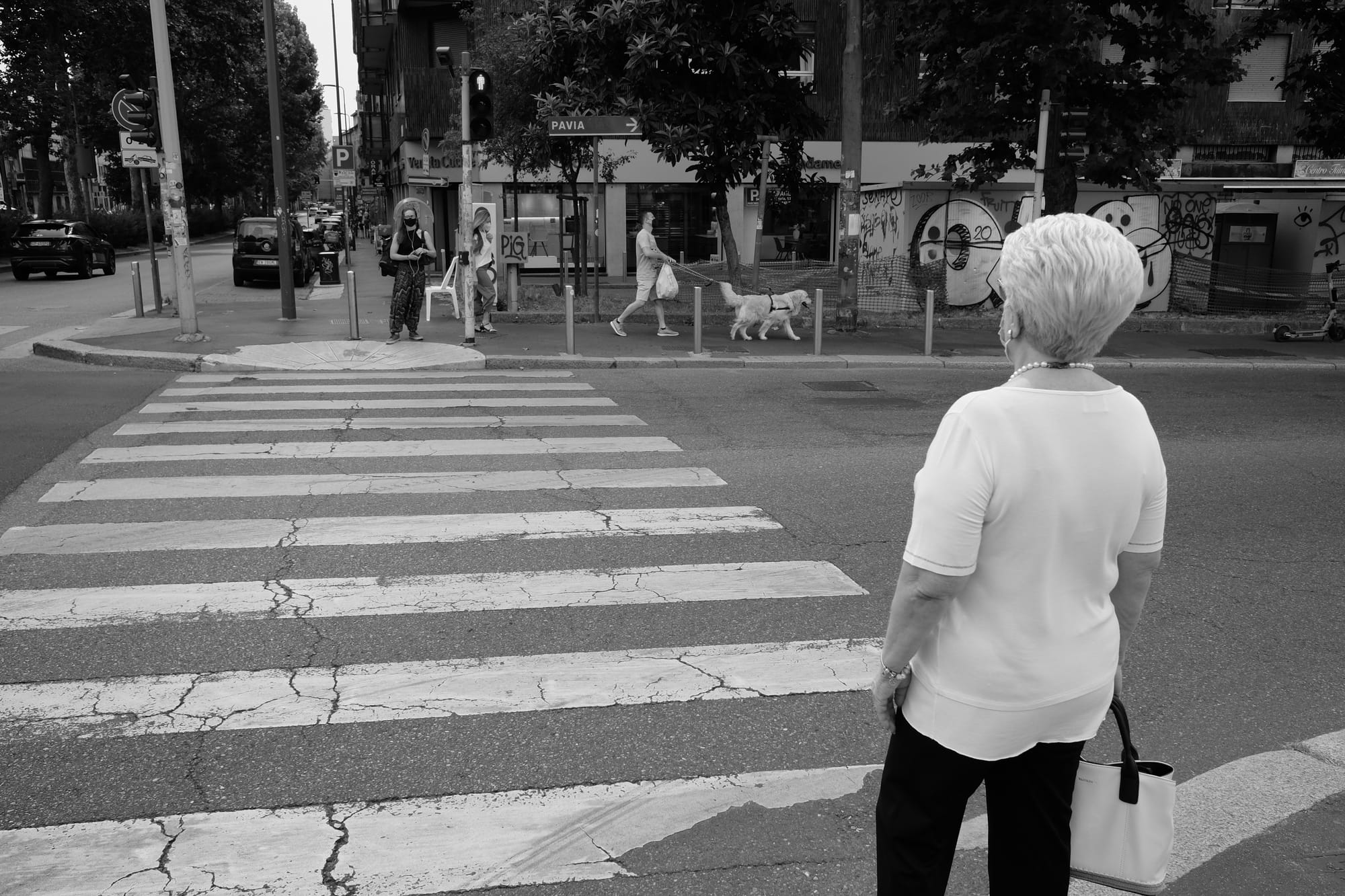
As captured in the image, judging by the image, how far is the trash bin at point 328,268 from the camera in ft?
93.2

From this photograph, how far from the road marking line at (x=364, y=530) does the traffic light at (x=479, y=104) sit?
9.03 meters

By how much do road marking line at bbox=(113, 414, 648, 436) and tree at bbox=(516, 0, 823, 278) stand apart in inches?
338

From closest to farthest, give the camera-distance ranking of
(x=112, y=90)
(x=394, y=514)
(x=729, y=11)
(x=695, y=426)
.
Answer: (x=394, y=514), (x=695, y=426), (x=729, y=11), (x=112, y=90)

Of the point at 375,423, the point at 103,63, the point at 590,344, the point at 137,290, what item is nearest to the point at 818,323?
the point at 590,344

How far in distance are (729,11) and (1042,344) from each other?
677 inches

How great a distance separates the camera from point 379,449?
891 centimetres

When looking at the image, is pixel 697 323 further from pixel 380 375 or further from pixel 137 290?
pixel 137 290

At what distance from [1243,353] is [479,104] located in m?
12.3

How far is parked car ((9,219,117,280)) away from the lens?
2867cm

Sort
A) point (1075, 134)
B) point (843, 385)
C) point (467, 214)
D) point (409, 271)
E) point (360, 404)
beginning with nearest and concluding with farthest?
point (360, 404) < point (843, 385) < point (1075, 134) < point (467, 214) < point (409, 271)

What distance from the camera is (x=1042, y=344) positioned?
7.25ft

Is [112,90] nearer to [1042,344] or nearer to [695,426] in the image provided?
[695,426]

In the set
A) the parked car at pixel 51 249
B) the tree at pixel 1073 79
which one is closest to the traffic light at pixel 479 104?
the tree at pixel 1073 79

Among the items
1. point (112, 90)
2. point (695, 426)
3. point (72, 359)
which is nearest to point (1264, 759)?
point (695, 426)
